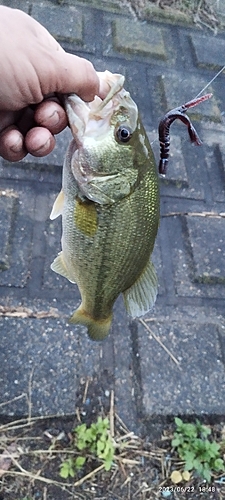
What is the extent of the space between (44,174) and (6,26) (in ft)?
4.42

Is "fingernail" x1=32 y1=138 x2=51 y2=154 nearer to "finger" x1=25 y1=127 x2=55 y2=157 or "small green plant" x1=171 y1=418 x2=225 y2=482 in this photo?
"finger" x1=25 y1=127 x2=55 y2=157

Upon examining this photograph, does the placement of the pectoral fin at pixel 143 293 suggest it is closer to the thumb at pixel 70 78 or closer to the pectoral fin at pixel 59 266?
the pectoral fin at pixel 59 266

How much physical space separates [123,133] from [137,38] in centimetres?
260

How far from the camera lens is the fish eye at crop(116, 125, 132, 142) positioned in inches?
53.0

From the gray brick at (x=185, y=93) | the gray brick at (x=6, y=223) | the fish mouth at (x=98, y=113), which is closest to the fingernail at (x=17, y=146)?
the fish mouth at (x=98, y=113)

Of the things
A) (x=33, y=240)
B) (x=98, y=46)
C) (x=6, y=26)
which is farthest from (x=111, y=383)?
(x=98, y=46)

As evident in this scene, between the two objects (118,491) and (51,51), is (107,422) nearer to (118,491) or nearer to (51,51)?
(118,491)

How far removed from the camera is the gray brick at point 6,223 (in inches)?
91.7

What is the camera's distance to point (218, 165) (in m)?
3.06

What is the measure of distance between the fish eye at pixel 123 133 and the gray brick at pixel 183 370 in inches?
45.3

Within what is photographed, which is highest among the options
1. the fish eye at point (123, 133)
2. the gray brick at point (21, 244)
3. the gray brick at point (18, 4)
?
the fish eye at point (123, 133)

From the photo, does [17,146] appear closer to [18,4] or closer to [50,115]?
[50,115]

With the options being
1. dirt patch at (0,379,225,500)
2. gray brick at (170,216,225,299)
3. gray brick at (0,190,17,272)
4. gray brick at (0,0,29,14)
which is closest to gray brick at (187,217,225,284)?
gray brick at (170,216,225,299)

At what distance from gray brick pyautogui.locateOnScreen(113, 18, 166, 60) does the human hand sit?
225cm
